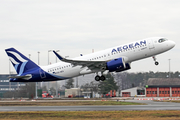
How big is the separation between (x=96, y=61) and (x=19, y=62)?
56.8 feet

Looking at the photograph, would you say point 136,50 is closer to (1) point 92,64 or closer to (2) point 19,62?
(1) point 92,64

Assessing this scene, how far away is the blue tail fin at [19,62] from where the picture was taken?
2397 inches

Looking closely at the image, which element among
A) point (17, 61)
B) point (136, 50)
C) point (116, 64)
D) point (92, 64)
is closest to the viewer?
point (136, 50)

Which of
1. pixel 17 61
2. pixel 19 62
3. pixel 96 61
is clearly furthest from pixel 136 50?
pixel 17 61

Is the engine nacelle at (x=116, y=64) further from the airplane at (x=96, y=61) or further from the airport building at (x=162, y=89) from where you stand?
the airport building at (x=162, y=89)

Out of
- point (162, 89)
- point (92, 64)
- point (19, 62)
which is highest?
point (19, 62)

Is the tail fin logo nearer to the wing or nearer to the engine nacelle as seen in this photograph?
the wing

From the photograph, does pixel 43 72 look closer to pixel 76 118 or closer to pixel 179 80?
pixel 76 118

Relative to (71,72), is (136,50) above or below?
above

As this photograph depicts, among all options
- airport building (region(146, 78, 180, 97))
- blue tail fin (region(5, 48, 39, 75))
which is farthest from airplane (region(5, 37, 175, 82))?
airport building (region(146, 78, 180, 97))

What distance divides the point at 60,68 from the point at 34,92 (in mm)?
65299

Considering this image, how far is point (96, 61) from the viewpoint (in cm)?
5322

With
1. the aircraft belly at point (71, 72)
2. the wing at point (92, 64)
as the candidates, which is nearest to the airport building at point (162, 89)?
the aircraft belly at point (71, 72)

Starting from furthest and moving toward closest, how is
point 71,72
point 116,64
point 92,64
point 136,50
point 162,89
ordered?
point 162,89 → point 71,72 → point 92,64 → point 116,64 → point 136,50
